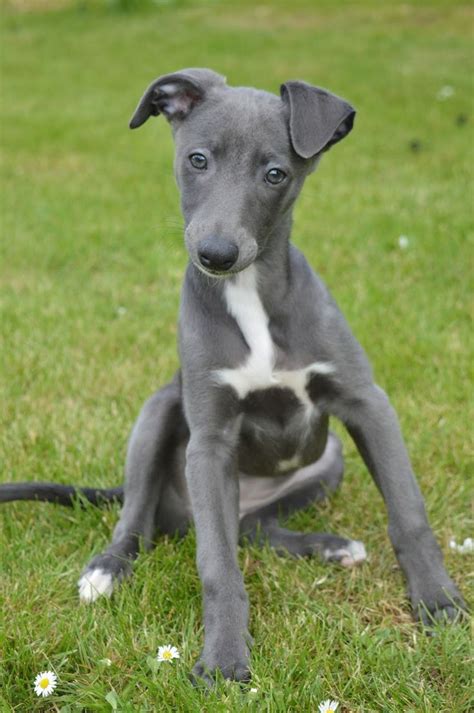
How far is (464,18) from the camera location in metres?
15.9

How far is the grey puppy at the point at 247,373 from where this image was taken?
9.02 feet

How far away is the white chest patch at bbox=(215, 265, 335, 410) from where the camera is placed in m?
2.98

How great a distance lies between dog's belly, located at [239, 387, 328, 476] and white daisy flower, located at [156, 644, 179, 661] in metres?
0.76

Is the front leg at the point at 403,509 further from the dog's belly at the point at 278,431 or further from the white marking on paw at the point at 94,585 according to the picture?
A: the white marking on paw at the point at 94,585

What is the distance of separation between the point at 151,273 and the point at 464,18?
39.0 ft

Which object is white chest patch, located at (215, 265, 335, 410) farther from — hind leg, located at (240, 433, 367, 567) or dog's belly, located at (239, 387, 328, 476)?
hind leg, located at (240, 433, 367, 567)

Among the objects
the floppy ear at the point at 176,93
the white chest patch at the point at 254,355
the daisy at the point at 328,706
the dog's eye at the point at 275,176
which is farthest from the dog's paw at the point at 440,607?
the floppy ear at the point at 176,93

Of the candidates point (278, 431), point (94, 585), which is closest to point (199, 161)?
point (278, 431)

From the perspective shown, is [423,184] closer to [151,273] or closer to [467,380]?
[151,273]

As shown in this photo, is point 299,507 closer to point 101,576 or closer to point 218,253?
point 101,576

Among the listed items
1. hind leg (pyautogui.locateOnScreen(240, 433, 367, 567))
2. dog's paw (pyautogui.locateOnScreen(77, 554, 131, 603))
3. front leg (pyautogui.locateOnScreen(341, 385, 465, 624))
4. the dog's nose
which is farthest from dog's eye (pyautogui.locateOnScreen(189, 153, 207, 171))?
dog's paw (pyautogui.locateOnScreen(77, 554, 131, 603))

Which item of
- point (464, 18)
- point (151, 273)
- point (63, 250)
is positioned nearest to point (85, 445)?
point (151, 273)

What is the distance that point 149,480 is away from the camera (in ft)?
10.9

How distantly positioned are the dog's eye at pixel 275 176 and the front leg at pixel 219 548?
0.75 m
